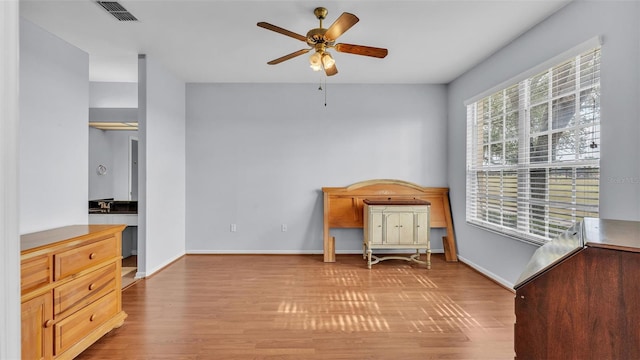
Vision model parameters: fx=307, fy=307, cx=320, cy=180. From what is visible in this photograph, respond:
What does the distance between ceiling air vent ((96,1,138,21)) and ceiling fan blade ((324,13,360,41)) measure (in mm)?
1839

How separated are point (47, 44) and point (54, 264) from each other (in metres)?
2.13

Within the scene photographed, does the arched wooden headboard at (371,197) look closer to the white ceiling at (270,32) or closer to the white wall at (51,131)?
the white ceiling at (270,32)

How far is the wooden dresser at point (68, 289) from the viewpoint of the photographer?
178 centimetres

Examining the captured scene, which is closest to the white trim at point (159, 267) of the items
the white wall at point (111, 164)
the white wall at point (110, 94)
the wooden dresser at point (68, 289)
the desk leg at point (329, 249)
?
the white wall at point (111, 164)

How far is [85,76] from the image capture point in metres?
3.21

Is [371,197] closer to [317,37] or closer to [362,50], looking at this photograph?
[362,50]

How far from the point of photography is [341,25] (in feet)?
7.75

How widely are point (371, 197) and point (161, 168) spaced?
3.03m

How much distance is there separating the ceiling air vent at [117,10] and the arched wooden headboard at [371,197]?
314cm

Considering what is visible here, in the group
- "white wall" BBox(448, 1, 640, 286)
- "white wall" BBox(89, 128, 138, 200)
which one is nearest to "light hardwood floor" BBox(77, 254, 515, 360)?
"white wall" BBox(448, 1, 640, 286)

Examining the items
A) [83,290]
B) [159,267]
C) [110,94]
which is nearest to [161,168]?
[159,267]

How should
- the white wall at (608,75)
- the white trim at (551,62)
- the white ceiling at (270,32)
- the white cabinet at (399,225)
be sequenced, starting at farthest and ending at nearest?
the white cabinet at (399,225)
the white ceiling at (270,32)
the white trim at (551,62)
the white wall at (608,75)

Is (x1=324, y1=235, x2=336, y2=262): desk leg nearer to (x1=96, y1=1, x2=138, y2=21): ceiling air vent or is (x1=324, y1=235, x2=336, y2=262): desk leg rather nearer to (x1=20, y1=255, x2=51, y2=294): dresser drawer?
(x1=20, y1=255, x2=51, y2=294): dresser drawer

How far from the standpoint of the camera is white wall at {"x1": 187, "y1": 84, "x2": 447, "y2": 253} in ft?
16.0
